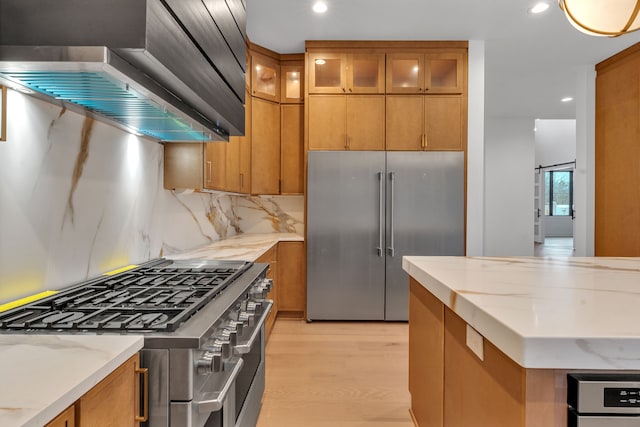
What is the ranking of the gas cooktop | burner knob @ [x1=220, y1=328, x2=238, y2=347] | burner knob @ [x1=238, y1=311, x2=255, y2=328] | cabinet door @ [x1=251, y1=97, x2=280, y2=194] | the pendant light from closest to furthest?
the gas cooktop < burner knob @ [x1=220, y1=328, x2=238, y2=347] < burner knob @ [x1=238, y1=311, x2=255, y2=328] < the pendant light < cabinet door @ [x1=251, y1=97, x2=280, y2=194]

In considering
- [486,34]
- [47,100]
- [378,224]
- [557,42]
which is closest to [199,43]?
[47,100]

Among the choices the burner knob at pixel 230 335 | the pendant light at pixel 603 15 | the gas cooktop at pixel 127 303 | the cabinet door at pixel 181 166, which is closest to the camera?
the gas cooktop at pixel 127 303

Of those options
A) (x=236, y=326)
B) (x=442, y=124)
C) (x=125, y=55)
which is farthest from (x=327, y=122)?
(x=125, y=55)

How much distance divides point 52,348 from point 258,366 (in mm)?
1294

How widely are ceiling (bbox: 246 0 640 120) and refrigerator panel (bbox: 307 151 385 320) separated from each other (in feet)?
3.75

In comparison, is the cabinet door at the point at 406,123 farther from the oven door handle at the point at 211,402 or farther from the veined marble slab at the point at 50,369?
the veined marble slab at the point at 50,369

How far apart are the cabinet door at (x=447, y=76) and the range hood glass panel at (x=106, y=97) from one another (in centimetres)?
264

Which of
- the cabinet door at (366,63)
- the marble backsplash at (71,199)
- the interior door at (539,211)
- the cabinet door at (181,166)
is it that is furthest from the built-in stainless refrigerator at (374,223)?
the interior door at (539,211)

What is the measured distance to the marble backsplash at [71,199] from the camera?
1.27 meters

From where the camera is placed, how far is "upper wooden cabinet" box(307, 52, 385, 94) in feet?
12.3

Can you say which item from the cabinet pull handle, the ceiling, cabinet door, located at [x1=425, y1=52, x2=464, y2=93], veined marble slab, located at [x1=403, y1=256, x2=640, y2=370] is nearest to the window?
the ceiling

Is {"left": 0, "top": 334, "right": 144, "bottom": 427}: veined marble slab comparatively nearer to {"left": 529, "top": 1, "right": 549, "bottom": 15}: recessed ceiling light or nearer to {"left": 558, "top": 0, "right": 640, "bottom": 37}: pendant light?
{"left": 558, "top": 0, "right": 640, "bottom": 37}: pendant light

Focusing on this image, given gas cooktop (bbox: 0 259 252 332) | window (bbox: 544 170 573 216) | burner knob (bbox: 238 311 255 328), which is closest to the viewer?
gas cooktop (bbox: 0 259 252 332)

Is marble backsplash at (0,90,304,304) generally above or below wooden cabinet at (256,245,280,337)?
above
